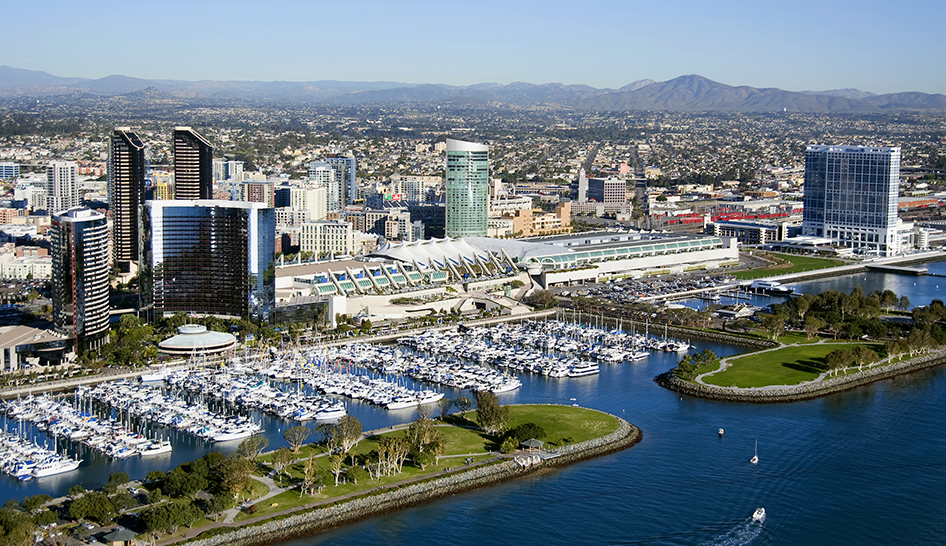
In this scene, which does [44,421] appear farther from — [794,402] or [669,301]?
[669,301]

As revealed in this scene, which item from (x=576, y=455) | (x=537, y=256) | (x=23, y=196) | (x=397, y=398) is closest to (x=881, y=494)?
(x=576, y=455)

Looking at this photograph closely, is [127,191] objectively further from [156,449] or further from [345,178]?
[156,449]

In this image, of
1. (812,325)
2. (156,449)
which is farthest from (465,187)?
(156,449)

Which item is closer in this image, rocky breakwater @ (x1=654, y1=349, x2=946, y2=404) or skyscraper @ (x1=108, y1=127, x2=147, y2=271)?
rocky breakwater @ (x1=654, y1=349, x2=946, y2=404)

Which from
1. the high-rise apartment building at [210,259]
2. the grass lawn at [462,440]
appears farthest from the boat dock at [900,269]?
the high-rise apartment building at [210,259]

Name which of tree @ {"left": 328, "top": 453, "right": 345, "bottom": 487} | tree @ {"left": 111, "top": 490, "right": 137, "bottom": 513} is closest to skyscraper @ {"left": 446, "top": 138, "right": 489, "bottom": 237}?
tree @ {"left": 328, "top": 453, "right": 345, "bottom": 487}

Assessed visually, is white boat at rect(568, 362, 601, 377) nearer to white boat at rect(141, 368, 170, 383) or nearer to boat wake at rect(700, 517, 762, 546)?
boat wake at rect(700, 517, 762, 546)
